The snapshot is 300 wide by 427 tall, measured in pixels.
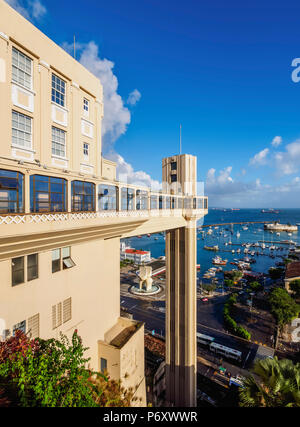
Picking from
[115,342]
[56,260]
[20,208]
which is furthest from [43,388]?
[115,342]

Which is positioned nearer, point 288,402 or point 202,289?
point 288,402

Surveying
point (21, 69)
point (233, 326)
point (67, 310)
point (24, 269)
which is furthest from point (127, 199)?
point (233, 326)

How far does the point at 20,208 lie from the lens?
6957 mm

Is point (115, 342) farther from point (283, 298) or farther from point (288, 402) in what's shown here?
point (283, 298)

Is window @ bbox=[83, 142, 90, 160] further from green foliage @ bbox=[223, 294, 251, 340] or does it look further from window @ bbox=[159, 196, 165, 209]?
green foliage @ bbox=[223, 294, 251, 340]

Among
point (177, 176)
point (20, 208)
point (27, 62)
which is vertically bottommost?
point (20, 208)

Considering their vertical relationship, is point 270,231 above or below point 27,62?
below

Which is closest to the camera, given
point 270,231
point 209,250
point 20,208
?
point 20,208

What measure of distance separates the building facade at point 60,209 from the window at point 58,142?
6 centimetres

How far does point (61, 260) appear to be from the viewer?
12453 millimetres

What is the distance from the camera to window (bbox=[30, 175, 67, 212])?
23.7 ft

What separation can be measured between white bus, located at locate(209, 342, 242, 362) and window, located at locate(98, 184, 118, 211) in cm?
3244

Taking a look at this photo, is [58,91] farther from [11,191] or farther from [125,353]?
[125,353]
